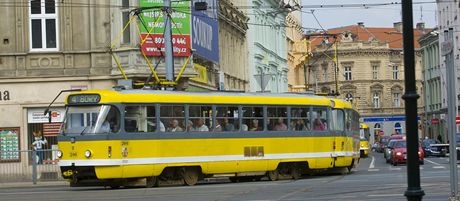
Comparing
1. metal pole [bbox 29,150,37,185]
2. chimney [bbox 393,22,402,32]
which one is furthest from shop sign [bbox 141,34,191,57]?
chimney [bbox 393,22,402,32]

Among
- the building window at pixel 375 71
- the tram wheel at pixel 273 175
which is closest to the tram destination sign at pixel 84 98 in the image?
the tram wheel at pixel 273 175

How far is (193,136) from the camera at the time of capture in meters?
24.8

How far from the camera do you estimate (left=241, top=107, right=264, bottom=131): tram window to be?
26.3 metres

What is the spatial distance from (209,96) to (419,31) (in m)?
108

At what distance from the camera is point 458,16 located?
82.3m

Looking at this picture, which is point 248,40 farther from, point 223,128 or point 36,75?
point 223,128

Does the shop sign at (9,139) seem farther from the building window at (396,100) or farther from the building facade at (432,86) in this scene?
the building window at (396,100)

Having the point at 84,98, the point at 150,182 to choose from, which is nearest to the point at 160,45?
the point at 84,98

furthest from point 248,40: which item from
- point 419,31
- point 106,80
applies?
point 419,31

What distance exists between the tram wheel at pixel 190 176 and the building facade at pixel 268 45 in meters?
27.0

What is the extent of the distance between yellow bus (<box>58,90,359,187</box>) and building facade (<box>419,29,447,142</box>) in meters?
66.0

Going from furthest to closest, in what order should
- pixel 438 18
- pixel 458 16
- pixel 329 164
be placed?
pixel 438 18 < pixel 458 16 < pixel 329 164

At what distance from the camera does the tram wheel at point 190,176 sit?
81.0 ft

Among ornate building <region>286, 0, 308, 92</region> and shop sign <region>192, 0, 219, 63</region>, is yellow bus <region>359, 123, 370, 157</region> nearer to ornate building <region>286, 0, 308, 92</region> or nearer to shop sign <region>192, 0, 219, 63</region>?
ornate building <region>286, 0, 308, 92</region>
